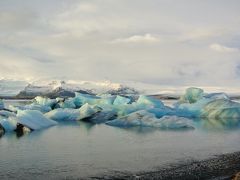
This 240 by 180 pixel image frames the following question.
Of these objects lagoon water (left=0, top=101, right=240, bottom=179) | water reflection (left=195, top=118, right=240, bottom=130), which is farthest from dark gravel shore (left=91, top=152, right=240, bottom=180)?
water reflection (left=195, top=118, right=240, bottom=130)

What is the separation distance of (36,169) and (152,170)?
2.50 meters

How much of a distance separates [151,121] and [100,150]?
7498 mm

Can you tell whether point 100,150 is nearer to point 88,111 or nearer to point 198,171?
point 198,171

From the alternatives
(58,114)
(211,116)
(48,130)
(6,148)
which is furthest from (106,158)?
(211,116)

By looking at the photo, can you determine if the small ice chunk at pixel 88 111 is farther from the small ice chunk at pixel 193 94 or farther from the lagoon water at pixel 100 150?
the small ice chunk at pixel 193 94

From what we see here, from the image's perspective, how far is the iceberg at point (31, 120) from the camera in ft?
51.0

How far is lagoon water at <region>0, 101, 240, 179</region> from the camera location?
8.81 meters

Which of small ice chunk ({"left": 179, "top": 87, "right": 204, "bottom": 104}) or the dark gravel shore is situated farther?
Answer: small ice chunk ({"left": 179, "top": 87, "right": 204, "bottom": 104})

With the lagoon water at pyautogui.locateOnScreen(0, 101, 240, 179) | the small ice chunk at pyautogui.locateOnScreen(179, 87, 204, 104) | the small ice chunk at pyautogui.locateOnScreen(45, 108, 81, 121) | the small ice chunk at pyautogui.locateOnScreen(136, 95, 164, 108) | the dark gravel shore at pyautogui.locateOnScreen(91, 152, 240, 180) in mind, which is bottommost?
the dark gravel shore at pyautogui.locateOnScreen(91, 152, 240, 180)

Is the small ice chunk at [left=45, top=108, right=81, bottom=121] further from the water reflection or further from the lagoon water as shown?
the water reflection

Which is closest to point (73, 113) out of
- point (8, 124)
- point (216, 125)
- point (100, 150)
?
point (8, 124)

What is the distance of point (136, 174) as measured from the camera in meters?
8.55

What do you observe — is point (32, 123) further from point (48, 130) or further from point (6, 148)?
point (6, 148)

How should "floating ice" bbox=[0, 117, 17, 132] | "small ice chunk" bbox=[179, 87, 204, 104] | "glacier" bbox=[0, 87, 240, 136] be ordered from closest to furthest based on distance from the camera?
"floating ice" bbox=[0, 117, 17, 132] → "glacier" bbox=[0, 87, 240, 136] → "small ice chunk" bbox=[179, 87, 204, 104]
